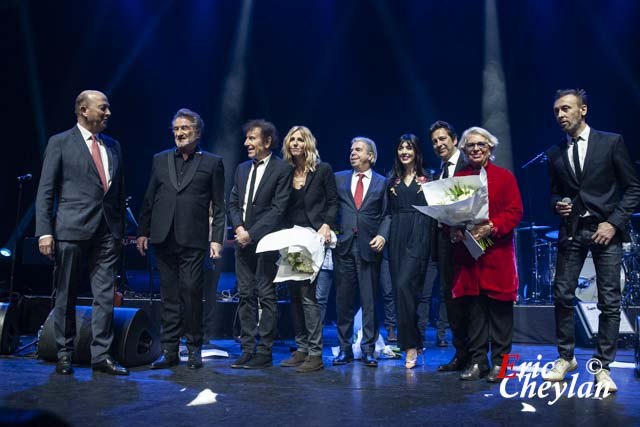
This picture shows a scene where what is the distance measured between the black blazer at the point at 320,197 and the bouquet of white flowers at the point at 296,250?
8.2 inches

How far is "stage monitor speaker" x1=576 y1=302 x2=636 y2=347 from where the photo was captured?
5.69 meters

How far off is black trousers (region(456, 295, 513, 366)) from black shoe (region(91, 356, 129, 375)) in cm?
222

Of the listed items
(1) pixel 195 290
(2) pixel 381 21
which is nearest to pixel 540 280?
(2) pixel 381 21

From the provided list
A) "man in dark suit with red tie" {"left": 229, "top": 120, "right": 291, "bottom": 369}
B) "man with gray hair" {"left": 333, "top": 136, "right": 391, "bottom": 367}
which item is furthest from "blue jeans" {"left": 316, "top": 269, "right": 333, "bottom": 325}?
"man in dark suit with red tie" {"left": 229, "top": 120, "right": 291, "bottom": 369}

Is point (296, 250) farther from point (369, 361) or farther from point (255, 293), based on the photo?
point (369, 361)

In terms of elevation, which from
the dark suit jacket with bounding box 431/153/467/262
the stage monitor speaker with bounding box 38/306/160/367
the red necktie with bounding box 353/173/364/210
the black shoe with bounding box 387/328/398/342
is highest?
the red necktie with bounding box 353/173/364/210

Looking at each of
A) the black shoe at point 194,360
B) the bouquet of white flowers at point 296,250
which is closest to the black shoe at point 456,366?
the bouquet of white flowers at point 296,250

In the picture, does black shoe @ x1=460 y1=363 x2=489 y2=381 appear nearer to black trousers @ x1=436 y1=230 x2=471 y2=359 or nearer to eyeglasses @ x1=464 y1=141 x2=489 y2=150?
black trousers @ x1=436 y1=230 x2=471 y2=359

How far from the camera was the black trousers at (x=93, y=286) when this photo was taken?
12.9 ft

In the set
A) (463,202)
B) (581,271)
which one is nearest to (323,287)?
(463,202)

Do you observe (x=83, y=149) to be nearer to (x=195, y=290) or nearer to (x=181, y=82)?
(x=195, y=290)

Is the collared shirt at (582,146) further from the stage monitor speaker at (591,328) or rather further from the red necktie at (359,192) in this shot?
the stage monitor speaker at (591,328)

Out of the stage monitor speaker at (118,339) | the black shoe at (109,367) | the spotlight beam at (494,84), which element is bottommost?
the black shoe at (109,367)

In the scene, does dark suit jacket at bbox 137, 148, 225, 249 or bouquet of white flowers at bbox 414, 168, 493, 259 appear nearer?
bouquet of white flowers at bbox 414, 168, 493, 259
